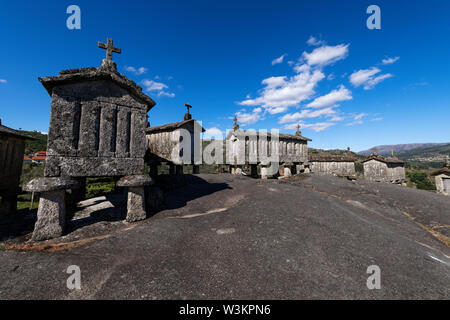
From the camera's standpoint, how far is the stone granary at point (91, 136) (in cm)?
433

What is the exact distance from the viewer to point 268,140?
44.9ft

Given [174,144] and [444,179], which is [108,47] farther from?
[444,179]

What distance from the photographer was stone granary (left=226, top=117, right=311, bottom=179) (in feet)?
43.1

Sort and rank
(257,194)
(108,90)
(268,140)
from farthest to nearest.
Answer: (268,140) < (257,194) < (108,90)

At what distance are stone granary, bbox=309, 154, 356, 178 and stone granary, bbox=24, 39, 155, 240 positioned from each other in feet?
65.3

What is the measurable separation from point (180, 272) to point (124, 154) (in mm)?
3911

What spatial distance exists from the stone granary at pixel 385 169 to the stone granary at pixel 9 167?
28.3 m

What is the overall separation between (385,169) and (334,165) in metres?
4.97

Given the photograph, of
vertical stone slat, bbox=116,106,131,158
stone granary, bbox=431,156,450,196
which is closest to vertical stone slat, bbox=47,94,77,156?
vertical stone slat, bbox=116,106,131,158

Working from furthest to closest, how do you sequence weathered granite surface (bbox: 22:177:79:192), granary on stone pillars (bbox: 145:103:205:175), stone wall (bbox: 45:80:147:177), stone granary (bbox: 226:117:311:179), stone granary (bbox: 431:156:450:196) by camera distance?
stone granary (bbox: 431:156:450:196) < stone granary (bbox: 226:117:311:179) < granary on stone pillars (bbox: 145:103:205:175) < stone wall (bbox: 45:80:147:177) < weathered granite surface (bbox: 22:177:79:192)

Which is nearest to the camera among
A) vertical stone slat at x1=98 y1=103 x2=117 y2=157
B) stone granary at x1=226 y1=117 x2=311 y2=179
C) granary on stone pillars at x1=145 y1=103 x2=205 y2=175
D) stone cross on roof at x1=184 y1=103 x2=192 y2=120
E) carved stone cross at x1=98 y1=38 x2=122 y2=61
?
vertical stone slat at x1=98 y1=103 x2=117 y2=157

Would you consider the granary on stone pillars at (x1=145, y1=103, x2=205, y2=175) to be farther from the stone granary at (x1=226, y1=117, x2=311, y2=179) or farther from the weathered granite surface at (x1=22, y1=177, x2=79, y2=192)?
the weathered granite surface at (x1=22, y1=177, x2=79, y2=192)
